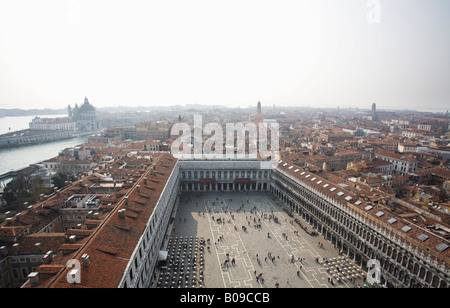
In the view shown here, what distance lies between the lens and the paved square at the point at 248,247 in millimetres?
Answer: 29133

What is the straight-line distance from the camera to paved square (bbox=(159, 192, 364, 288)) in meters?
29.1

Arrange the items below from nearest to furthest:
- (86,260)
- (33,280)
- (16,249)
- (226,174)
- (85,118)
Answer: (33,280), (86,260), (16,249), (226,174), (85,118)

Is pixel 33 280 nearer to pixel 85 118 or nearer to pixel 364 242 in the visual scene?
pixel 364 242

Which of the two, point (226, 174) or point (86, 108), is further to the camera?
point (86, 108)

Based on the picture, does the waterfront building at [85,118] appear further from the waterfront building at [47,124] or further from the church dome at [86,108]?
the waterfront building at [47,124]

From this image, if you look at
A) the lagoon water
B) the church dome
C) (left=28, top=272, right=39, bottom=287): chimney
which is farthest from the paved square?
the church dome

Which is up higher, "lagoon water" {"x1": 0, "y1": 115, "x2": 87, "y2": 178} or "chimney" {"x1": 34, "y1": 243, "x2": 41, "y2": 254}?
"chimney" {"x1": 34, "y1": 243, "x2": 41, "y2": 254}

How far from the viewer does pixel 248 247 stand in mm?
35688

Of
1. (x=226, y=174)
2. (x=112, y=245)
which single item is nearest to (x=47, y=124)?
(x=226, y=174)

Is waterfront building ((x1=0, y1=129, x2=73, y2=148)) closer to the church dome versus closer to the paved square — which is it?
the church dome

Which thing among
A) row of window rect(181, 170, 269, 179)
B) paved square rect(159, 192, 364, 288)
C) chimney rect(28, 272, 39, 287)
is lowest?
paved square rect(159, 192, 364, 288)

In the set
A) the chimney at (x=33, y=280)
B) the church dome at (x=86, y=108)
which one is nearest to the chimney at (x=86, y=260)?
the chimney at (x=33, y=280)

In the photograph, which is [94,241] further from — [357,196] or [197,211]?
[357,196]

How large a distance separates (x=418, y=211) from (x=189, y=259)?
30.8 metres
